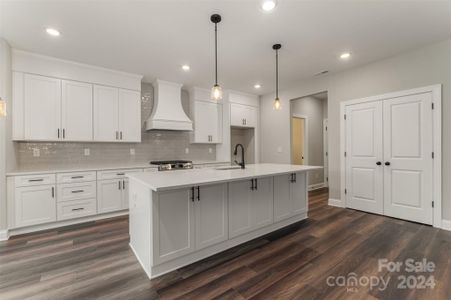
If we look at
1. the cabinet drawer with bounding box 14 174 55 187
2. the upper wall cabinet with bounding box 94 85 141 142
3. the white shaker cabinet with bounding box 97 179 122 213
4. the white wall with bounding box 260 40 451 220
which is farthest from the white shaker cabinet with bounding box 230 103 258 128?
the cabinet drawer with bounding box 14 174 55 187

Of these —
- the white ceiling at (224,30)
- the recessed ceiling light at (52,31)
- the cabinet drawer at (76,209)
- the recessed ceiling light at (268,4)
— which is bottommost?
the cabinet drawer at (76,209)

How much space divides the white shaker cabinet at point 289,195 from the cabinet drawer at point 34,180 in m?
3.44

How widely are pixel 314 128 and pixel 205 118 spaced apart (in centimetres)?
342

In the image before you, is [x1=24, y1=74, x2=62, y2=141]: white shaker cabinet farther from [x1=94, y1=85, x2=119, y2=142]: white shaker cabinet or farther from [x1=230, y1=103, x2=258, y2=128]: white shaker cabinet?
[x1=230, y1=103, x2=258, y2=128]: white shaker cabinet

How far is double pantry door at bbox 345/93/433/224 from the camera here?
324cm

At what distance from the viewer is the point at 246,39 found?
292 centimetres

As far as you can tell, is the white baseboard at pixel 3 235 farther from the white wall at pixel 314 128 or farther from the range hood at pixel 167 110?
the white wall at pixel 314 128

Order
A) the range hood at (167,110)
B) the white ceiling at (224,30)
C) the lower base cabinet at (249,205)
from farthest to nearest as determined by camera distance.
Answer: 1. the range hood at (167,110)
2. the lower base cabinet at (249,205)
3. the white ceiling at (224,30)

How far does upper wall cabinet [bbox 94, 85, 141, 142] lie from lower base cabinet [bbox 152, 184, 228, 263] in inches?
103

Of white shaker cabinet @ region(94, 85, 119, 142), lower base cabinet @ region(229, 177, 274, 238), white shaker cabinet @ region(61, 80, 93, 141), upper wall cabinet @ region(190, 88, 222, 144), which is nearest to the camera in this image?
lower base cabinet @ region(229, 177, 274, 238)

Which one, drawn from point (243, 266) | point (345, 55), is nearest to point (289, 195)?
point (243, 266)

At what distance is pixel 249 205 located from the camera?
2.70m

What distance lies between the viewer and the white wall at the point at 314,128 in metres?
6.01

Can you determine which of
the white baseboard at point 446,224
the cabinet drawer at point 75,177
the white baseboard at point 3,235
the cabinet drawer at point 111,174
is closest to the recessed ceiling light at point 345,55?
the white baseboard at point 446,224
